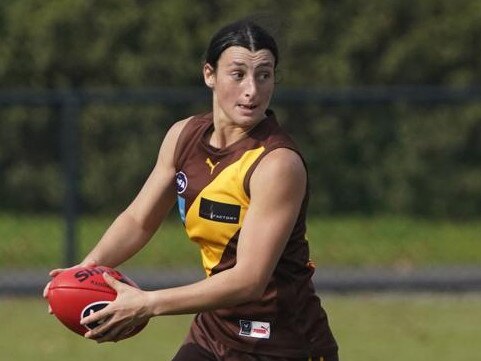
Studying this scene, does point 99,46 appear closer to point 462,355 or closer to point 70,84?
point 70,84

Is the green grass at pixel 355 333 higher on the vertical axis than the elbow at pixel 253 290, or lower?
lower

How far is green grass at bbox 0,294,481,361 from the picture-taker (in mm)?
10180

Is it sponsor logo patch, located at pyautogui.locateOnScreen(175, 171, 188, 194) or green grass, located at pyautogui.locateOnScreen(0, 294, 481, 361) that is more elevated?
sponsor logo patch, located at pyautogui.locateOnScreen(175, 171, 188, 194)

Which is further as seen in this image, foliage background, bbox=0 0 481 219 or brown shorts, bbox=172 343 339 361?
foliage background, bbox=0 0 481 219

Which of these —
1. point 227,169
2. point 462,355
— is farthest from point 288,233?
point 462,355

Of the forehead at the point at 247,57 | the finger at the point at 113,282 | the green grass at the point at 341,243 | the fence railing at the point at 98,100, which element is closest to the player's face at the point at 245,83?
the forehead at the point at 247,57

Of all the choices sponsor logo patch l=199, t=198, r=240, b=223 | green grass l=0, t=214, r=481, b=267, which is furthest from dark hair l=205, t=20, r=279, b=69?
green grass l=0, t=214, r=481, b=267

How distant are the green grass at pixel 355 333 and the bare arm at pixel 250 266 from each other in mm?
4809

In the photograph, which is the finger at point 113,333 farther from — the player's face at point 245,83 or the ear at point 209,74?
the ear at point 209,74

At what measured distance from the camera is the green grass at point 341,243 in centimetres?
1531

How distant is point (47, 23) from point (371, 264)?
5.08 m

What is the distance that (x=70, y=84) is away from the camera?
17734 millimetres

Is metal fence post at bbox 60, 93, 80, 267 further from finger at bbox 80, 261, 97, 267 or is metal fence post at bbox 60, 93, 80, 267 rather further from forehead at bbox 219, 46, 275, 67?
forehead at bbox 219, 46, 275, 67

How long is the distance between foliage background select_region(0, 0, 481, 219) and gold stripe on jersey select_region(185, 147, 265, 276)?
10.1 metres
